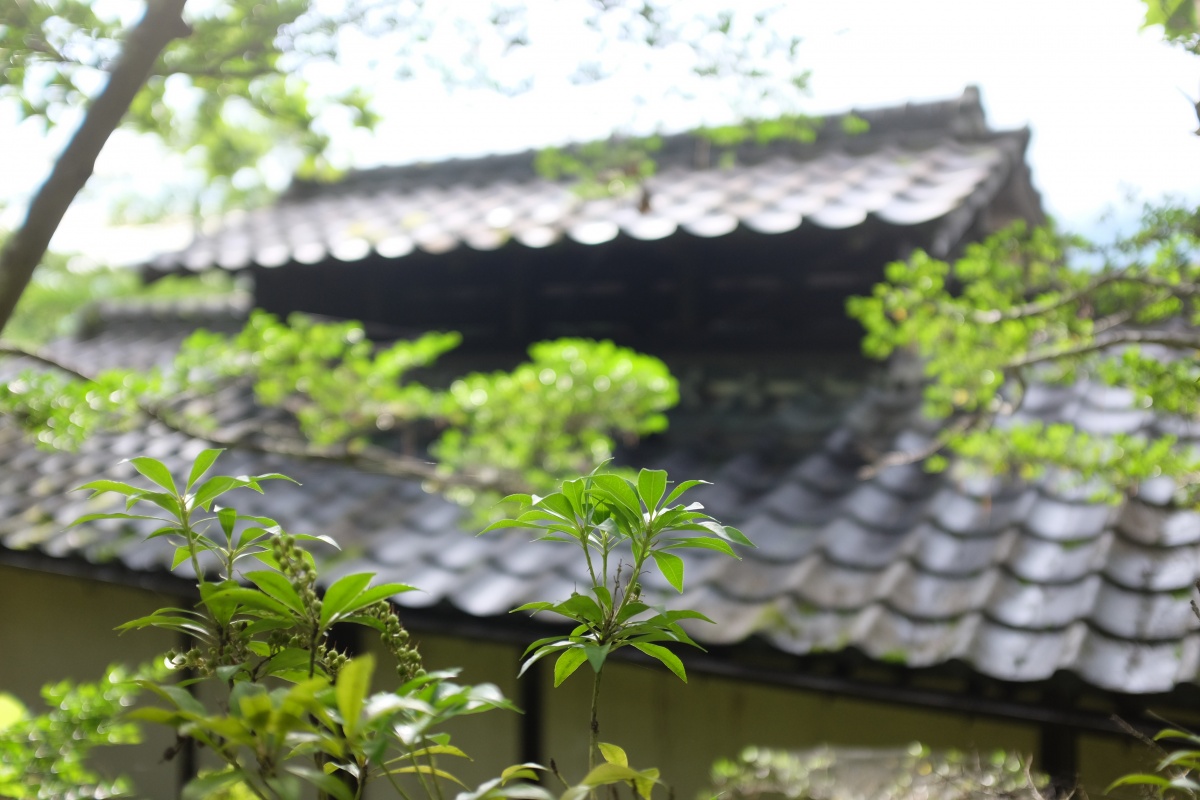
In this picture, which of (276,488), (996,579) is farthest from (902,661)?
(276,488)

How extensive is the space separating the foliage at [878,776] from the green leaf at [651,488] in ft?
2.71

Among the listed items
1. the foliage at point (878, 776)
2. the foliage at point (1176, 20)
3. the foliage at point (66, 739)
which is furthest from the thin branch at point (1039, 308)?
the foliage at point (66, 739)

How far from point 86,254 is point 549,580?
45.6 feet

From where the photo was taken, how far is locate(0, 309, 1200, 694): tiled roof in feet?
8.11

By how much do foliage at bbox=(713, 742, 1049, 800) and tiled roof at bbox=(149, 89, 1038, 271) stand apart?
89.3 inches

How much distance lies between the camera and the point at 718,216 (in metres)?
4.25

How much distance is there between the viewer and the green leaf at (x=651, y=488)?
998 millimetres

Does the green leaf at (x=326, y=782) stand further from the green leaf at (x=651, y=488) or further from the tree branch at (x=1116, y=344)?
the tree branch at (x=1116, y=344)

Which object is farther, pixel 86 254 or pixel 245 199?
pixel 245 199

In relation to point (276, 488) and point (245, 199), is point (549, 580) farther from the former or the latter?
point (245, 199)

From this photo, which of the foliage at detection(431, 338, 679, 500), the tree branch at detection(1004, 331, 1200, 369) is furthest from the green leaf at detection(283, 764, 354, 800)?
the foliage at detection(431, 338, 679, 500)

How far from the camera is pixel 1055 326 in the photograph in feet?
9.11

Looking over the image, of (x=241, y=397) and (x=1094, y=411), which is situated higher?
(x=1094, y=411)

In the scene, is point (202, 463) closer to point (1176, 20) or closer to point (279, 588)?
point (279, 588)
